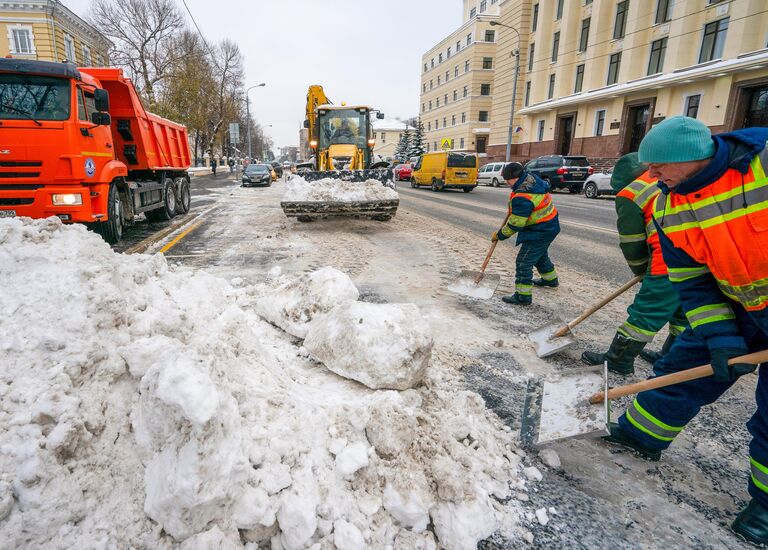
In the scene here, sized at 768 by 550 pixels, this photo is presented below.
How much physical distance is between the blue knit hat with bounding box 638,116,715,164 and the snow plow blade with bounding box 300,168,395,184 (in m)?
7.92

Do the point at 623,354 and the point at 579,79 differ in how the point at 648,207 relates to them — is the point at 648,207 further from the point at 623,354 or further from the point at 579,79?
the point at 579,79

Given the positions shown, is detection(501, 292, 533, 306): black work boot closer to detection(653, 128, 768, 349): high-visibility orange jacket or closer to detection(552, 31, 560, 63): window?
detection(653, 128, 768, 349): high-visibility orange jacket

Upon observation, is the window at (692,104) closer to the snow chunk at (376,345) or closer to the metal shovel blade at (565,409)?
the metal shovel blade at (565,409)

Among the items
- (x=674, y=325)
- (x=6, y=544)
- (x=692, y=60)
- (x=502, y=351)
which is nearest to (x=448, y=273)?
(x=502, y=351)

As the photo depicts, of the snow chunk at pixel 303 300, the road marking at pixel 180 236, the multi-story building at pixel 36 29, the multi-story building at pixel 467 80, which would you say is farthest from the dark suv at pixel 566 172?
the multi-story building at pixel 36 29

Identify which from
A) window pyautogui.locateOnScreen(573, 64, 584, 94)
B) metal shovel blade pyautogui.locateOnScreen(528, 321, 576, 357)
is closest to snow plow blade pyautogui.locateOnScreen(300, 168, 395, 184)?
metal shovel blade pyautogui.locateOnScreen(528, 321, 576, 357)

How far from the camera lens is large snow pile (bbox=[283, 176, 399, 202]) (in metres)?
8.80

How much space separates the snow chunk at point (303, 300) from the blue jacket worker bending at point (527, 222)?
2.17 meters

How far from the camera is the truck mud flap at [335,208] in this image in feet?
28.8

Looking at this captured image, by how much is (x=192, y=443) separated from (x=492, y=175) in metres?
27.2

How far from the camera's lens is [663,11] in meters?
23.9

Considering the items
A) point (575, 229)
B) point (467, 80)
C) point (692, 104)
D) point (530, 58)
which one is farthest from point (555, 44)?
point (575, 229)

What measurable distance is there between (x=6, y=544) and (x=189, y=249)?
6270 millimetres

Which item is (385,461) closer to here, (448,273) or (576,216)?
(448,273)
